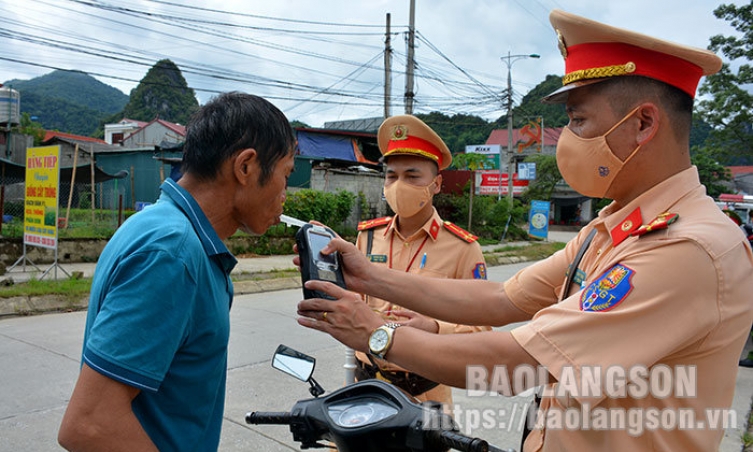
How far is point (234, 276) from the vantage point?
32.7ft

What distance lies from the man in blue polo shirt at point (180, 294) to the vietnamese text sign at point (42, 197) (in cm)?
771

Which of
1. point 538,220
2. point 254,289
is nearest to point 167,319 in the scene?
point 254,289

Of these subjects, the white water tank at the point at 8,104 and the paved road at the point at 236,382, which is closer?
the paved road at the point at 236,382

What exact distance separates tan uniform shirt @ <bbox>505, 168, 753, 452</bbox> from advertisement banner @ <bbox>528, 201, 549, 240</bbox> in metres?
20.9

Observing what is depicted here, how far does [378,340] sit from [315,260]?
30 centimetres

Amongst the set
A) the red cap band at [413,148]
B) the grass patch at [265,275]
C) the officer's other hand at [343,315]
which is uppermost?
the red cap band at [413,148]

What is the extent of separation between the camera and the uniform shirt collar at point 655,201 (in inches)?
56.3

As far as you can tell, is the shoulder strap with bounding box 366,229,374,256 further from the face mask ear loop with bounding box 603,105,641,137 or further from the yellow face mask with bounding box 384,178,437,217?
the face mask ear loop with bounding box 603,105,641,137

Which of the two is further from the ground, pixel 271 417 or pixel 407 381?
pixel 271 417

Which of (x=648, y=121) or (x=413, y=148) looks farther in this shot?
(x=413, y=148)

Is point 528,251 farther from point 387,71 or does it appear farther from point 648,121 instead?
point 648,121

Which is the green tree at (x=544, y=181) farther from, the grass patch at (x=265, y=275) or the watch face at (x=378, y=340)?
the watch face at (x=378, y=340)

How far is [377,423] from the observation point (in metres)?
1.28

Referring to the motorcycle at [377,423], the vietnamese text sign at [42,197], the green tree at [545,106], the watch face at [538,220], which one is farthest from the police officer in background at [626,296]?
the green tree at [545,106]
